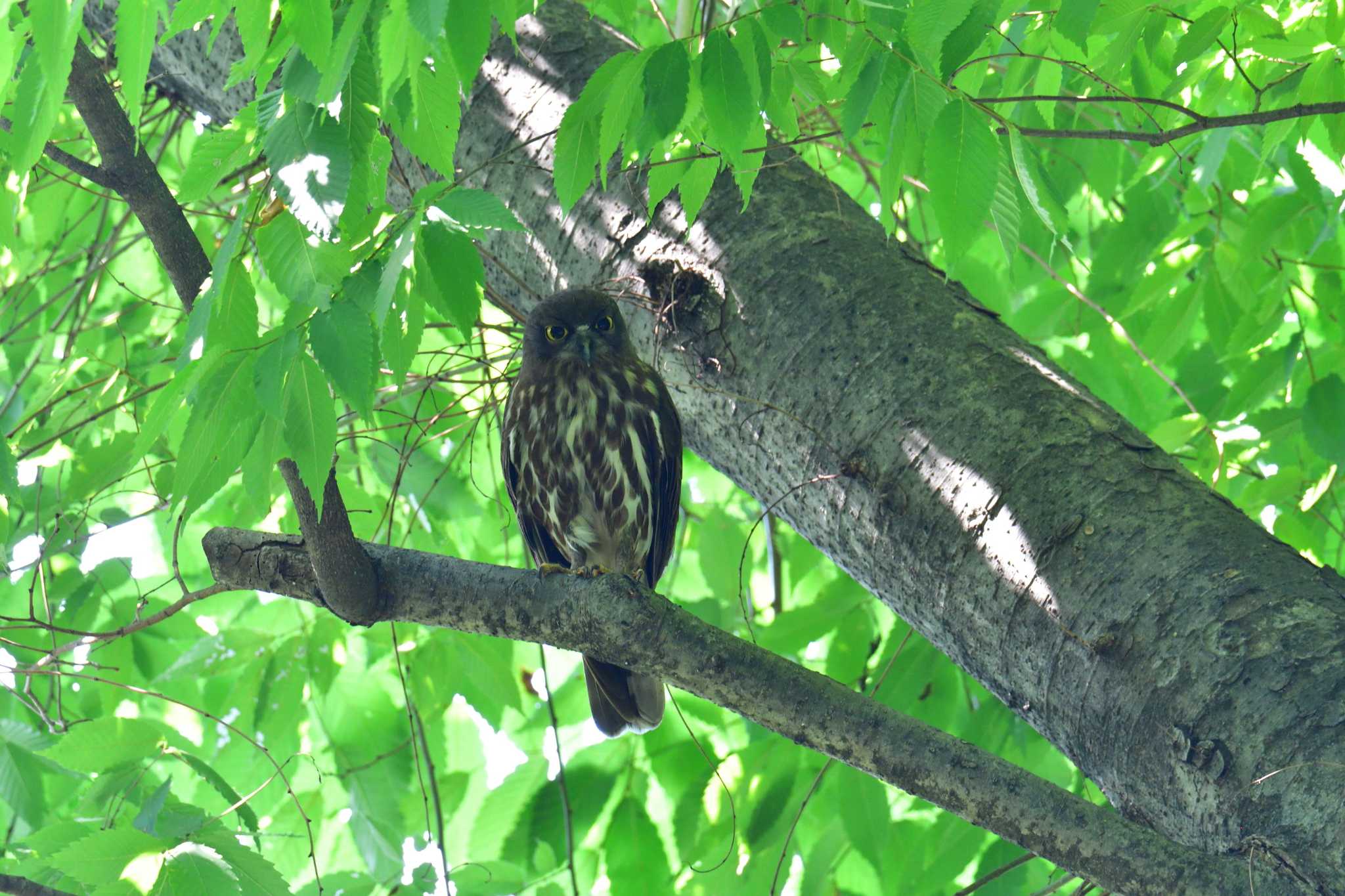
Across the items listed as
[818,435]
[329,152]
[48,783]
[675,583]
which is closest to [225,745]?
[48,783]

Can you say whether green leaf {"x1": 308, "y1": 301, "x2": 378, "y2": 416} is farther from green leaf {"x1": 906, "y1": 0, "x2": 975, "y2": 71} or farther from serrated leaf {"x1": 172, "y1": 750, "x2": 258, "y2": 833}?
serrated leaf {"x1": 172, "y1": 750, "x2": 258, "y2": 833}

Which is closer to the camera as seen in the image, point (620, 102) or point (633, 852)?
point (620, 102)

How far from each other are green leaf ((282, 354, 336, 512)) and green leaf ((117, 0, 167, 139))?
394 millimetres

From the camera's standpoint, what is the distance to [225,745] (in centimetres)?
375

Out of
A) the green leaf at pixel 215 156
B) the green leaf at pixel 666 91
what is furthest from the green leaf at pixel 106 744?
the green leaf at pixel 666 91

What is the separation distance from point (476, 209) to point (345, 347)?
→ 25 centimetres

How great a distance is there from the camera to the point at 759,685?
1.77 meters

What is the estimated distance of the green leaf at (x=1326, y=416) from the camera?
8.97ft

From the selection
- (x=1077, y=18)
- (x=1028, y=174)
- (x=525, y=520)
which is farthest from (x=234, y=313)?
(x=525, y=520)

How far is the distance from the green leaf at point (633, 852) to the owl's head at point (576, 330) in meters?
1.31

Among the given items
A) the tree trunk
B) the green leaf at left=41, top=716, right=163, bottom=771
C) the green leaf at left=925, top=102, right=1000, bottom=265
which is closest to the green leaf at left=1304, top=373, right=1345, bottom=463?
the tree trunk

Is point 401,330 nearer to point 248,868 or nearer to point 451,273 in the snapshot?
point 451,273

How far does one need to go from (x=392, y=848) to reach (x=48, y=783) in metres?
1.17

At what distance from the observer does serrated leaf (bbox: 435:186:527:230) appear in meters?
1.52
